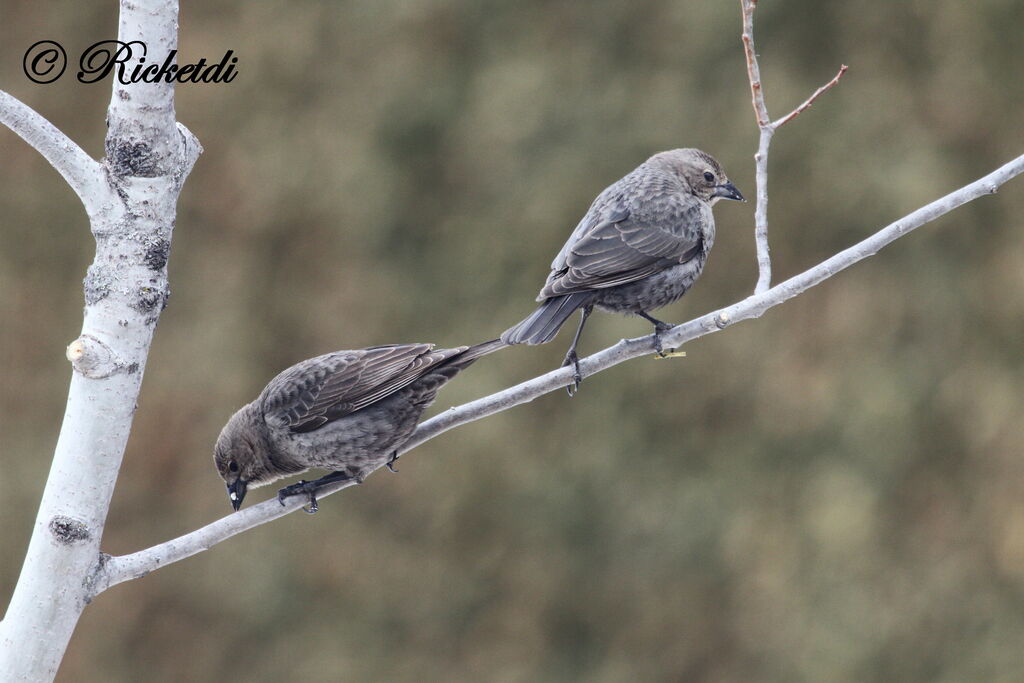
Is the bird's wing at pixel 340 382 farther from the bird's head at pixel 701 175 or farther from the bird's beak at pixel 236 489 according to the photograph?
the bird's head at pixel 701 175

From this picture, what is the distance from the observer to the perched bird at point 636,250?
340cm

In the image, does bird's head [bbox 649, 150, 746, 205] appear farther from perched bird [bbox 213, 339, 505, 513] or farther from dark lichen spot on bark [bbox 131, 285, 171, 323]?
dark lichen spot on bark [bbox 131, 285, 171, 323]

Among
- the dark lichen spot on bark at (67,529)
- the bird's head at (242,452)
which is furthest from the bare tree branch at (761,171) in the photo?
the bird's head at (242,452)

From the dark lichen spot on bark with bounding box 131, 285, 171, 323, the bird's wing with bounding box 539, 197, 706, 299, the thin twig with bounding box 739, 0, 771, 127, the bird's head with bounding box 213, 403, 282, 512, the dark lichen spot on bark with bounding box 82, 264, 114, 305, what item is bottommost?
the bird's head with bounding box 213, 403, 282, 512

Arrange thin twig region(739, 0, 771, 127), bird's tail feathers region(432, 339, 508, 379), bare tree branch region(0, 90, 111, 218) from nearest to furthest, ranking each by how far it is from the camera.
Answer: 1. bare tree branch region(0, 90, 111, 218)
2. thin twig region(739, 0, 771, 127)
3. bird's tail feathers region(432, 339, 508, 379)

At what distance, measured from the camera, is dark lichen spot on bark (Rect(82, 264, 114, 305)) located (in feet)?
7.65

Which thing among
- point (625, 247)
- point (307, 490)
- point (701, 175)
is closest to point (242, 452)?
point (307, 490)

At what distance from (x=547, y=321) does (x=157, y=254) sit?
1288mm

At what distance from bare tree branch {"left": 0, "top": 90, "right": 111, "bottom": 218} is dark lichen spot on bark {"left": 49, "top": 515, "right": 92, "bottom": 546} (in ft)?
2.32

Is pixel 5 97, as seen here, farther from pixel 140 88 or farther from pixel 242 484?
pixel 242 484

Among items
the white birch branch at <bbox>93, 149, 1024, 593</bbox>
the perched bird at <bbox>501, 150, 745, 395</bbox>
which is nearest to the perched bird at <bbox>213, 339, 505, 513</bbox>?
the perched bird at <bbox>501, 150, 745, 395</bbox>

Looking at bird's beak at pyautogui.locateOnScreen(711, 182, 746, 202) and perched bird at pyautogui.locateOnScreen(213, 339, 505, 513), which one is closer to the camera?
perched bird at pyautogui.locateOnScreen(213, 339, 505, 513)

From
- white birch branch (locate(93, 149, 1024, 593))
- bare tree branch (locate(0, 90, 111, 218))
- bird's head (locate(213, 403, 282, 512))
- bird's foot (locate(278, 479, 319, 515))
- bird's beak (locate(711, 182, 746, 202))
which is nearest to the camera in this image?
bare tree branch (locate(0, 90, 111, 218))

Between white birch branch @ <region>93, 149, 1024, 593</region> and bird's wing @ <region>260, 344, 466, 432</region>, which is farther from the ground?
bird's wing @ <region>260, 344, 466, 432</region>
